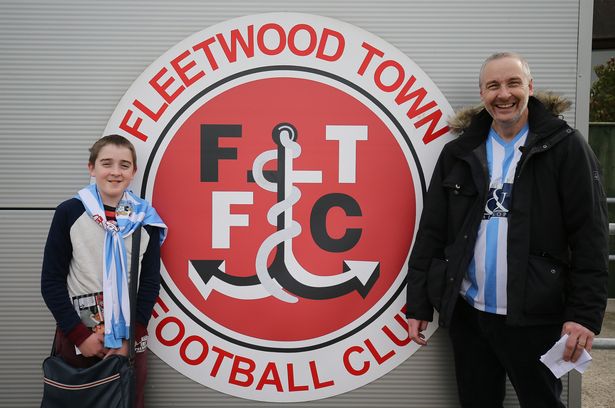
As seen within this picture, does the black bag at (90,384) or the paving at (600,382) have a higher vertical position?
the black bag at (90,384)

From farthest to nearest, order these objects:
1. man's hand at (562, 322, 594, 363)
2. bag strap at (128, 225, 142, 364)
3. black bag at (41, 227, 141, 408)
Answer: bag strap at (128, 225, 142, 364)
black bag at (41, 227, 141, 408)
man's hand at (562, 322, 594, 363)

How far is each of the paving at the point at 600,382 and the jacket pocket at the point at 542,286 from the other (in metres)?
1.47

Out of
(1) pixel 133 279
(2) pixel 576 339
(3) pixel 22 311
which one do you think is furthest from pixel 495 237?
(3) pixel 22 311

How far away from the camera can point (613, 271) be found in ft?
14.2

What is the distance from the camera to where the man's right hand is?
154 cm

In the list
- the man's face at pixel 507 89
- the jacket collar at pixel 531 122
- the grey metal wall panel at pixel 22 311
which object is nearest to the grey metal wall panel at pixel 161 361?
the grey metal wall panel at pixel 22 311

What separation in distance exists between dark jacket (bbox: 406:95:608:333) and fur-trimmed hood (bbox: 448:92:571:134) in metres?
0.14

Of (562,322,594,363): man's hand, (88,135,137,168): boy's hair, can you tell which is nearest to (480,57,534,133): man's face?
(562,322,594,363): man's hand

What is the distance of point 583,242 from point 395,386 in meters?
0.91

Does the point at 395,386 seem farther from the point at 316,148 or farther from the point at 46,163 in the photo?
the point at 46,163

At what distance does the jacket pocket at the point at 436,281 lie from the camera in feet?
Answer: 5.11

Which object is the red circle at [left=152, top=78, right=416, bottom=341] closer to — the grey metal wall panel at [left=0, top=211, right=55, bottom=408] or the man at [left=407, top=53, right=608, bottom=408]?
the man at [left=407, top=53, right=608, bottom=408]

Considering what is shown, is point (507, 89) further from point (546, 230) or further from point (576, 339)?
point (576, 339)

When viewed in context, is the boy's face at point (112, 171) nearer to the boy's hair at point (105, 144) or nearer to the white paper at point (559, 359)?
the boy's hair at point (105, 144)
